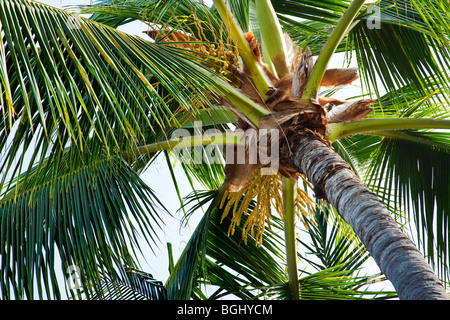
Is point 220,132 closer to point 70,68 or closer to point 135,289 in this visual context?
point 70,68

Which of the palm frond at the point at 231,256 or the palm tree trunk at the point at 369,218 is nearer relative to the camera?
the palm tree trunk at the point at 369,218

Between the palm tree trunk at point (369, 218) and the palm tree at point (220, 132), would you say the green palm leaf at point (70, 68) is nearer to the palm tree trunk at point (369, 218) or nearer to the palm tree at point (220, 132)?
the palm tree at point (220, 132)

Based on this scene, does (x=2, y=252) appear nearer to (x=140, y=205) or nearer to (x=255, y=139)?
(x=140, y=205)

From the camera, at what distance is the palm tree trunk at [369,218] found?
4.76 feet

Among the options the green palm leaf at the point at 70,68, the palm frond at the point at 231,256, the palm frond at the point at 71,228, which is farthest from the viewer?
the palm frond at the point at 231,256

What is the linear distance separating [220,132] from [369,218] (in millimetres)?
1119

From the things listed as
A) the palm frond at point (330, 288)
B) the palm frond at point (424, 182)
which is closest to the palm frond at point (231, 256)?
the palm frond at point (330, 288)

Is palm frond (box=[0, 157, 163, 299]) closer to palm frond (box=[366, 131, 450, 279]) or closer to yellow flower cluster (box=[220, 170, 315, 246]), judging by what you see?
yellow flower cluster (box=[220, 170, 315, 246])

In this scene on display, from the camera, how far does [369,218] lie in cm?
180

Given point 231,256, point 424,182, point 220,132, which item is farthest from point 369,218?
point 231,256

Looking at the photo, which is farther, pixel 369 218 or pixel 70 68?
pixel 70 68

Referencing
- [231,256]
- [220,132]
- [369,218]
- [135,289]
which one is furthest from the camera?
[231,256]

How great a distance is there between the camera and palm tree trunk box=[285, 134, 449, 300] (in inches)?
57.2
